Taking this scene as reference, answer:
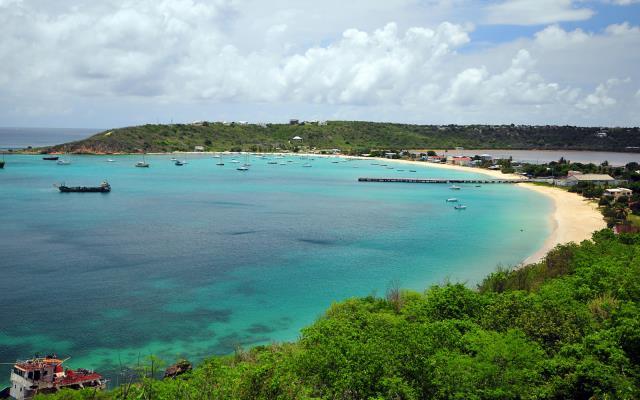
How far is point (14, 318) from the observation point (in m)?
35.4

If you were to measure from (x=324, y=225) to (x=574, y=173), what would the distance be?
7427 centimetres

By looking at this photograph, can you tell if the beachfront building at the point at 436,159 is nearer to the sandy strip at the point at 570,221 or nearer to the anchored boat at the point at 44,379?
the sandy strip at the point at 570,221

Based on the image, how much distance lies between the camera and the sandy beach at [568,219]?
191ft

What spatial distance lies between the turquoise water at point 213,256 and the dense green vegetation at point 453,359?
33.8 feet

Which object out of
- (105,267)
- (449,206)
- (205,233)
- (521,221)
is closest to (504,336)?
(105,267)

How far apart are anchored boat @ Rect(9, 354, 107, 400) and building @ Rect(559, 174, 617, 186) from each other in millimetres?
102254

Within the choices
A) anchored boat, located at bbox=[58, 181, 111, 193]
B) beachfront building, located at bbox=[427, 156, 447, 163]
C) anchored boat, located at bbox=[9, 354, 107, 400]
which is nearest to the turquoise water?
anchored boat, located at bbox=[58, 181, 111, 193]

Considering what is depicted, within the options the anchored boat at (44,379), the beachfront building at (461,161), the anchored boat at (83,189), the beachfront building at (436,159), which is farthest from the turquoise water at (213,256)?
the beachfront building at (436,159)

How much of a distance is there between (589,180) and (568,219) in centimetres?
4064

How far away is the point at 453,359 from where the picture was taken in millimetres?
19578

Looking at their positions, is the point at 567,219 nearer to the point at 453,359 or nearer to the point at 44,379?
the point at 453,359

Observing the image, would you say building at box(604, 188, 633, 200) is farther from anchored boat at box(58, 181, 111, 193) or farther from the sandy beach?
anchored boat at box(58, 181, 111, 193)

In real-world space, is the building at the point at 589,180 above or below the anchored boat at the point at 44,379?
above

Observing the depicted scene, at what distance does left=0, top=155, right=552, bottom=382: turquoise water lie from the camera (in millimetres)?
34156
